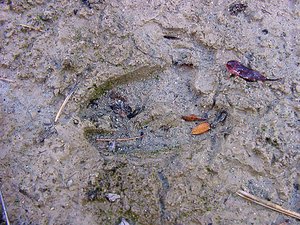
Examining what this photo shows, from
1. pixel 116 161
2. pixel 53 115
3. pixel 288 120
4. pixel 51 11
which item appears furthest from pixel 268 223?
pixel 51 11

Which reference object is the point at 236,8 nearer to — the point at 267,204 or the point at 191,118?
the point at 191,118

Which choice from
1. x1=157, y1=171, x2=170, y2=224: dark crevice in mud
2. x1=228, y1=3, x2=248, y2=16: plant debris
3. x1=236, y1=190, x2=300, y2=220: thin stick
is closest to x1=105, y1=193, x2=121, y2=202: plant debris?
x1=157, y1=171, x2=170, y2=224: dark crevice in mud

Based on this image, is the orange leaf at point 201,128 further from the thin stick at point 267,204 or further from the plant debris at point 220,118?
the thin stick at point 267,204

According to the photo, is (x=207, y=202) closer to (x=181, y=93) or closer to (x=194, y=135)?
(x=194, y=135)

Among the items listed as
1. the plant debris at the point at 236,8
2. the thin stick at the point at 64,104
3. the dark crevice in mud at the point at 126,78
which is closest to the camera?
the thin stick at the point at 64,104

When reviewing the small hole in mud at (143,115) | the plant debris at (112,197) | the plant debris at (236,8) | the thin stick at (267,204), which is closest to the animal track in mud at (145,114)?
the small hole in mud at (143,115)

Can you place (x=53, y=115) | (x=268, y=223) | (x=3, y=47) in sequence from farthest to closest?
(x=3, y=47) < (x=53, y=115) < (x=268, y=223)
